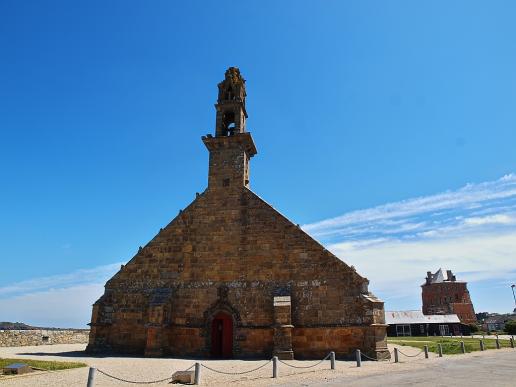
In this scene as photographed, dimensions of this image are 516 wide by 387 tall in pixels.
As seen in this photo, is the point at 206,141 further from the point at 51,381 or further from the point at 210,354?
the point at 51,381

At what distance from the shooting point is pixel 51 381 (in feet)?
35.8

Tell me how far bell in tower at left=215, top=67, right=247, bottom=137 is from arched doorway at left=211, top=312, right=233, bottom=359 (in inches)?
420

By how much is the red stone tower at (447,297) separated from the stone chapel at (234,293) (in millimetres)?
58236

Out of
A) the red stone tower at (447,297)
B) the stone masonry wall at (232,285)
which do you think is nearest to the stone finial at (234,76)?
the stone masonry wall at (232,285)

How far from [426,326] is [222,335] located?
45.4 metres

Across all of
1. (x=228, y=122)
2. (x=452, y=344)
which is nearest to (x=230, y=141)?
(x=228, y=122)

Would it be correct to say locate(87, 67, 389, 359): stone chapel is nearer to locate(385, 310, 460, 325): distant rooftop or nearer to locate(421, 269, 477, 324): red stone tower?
locate(385, 310, 460, 325): distant rooftop

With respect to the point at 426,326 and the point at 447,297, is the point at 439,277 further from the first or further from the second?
the point at 426,326

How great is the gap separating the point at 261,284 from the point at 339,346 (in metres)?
4.67

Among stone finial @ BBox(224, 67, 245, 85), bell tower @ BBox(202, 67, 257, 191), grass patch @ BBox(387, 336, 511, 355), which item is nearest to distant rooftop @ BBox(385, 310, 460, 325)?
grass patch @ BBox(387, 336, 511, 355)

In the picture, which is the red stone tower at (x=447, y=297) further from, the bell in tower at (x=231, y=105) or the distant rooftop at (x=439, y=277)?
the bell in tower at (x=231, y=105)

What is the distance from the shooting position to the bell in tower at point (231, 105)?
23.9 m

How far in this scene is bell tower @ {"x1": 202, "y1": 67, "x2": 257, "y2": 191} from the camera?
74.0 feet

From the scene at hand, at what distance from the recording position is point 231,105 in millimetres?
24312
